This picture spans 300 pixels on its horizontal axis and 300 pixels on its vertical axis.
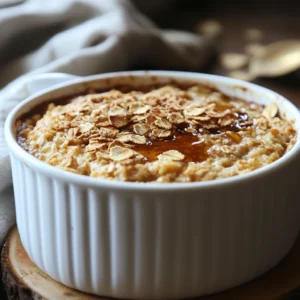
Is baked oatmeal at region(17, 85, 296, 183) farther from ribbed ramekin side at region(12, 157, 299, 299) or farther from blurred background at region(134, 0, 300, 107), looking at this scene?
blurred background at region(134, 0, 300, 107)

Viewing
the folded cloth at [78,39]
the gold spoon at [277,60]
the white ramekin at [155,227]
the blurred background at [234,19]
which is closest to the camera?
the white ramekin at [155,227]

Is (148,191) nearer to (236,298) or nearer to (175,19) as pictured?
(236,298)

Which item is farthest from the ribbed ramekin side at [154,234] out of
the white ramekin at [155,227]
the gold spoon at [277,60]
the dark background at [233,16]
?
the dark background at [233,16]

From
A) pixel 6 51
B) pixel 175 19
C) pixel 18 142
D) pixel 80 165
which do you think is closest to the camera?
pixel 80 165

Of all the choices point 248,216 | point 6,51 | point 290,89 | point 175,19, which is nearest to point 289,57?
point 290,89

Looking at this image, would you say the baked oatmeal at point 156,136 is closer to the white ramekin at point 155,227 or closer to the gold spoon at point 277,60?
the white ramekin at point 155,227

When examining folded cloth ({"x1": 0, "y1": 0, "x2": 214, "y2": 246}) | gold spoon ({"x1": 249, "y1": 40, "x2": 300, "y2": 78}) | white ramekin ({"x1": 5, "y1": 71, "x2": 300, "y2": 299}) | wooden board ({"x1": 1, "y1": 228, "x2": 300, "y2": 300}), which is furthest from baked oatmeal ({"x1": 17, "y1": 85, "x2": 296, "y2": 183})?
gold spoon ({"x1": 249, "y1": 40, "x2": 300, "y2": 78})

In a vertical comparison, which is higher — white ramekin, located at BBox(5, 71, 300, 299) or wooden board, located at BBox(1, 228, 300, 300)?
white ramekin, located at BBox(5, 71, 300, 299)
